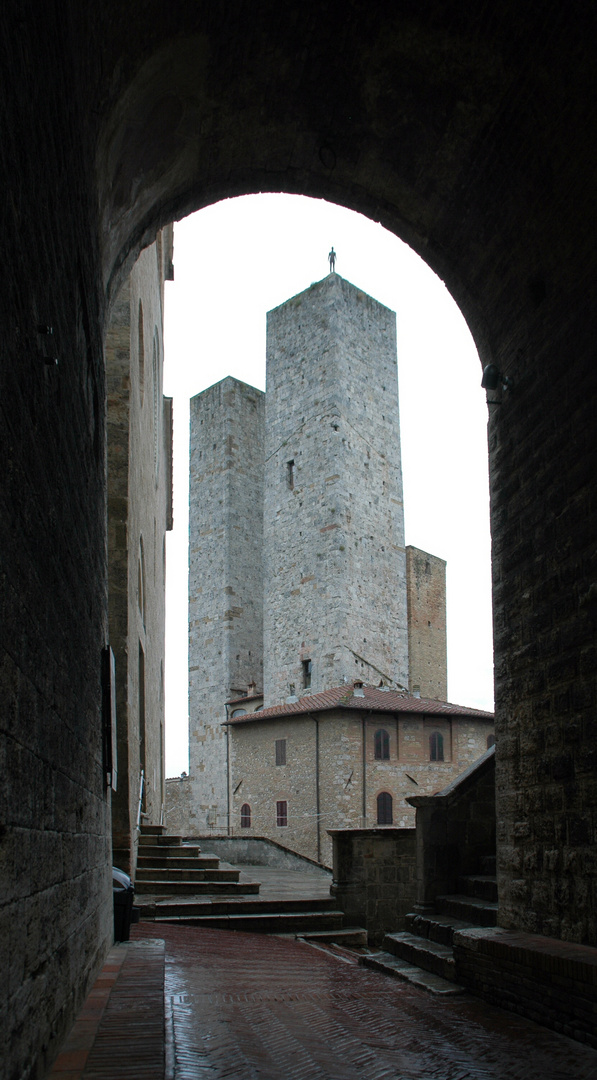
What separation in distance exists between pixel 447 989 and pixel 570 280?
4.83 m

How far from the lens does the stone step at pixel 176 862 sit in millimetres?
10984

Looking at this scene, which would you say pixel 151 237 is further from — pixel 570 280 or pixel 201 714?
pixel 201 714

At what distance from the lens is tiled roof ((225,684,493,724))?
21500 millimetres

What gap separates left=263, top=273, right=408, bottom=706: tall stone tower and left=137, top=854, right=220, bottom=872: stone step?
1384cm

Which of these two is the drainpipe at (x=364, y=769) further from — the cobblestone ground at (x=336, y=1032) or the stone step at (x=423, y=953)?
the cobblestone ground at (x=336, y=1032)

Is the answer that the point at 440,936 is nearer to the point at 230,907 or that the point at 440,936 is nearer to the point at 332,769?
the point at 230,907

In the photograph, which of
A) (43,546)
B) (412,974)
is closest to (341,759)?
(412,974)

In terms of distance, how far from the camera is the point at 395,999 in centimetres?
594

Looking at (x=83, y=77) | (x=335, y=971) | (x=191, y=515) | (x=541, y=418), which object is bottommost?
(x=335, y=971)

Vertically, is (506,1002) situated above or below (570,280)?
below

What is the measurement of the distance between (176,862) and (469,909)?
16.3ft

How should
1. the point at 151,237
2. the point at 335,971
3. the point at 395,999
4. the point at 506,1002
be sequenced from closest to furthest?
the point at 506,1002, the point at 395,999, the point at 151,237, the point at 335,971

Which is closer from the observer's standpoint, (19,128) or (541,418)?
(19,128)

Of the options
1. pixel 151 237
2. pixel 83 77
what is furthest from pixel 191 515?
pixel 83 77
